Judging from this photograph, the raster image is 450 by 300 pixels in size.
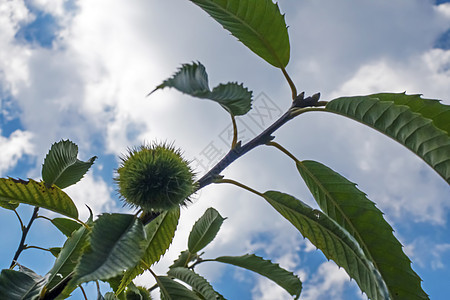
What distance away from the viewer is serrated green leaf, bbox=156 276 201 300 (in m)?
1.51

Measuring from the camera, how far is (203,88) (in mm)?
976

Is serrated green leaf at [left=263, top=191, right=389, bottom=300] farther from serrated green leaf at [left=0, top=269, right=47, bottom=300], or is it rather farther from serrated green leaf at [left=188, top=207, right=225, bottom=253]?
serrated green leaf at [left=0, top=269, right=47, bottom=300]

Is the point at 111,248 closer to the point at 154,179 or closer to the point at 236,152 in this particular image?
the point at 154,179

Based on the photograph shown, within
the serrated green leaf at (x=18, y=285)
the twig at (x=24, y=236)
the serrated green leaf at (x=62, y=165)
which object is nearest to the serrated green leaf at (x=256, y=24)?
the serrated green leaf at (x=62, y=165)

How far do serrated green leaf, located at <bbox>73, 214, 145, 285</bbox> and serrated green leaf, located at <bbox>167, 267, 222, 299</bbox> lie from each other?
49 cm

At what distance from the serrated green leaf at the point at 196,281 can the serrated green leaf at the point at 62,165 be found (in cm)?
54

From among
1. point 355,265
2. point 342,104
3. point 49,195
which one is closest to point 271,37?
point 342,104

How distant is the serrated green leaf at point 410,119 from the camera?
121 centimetres

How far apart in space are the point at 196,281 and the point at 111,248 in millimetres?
613

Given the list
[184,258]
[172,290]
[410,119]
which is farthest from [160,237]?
[410,119]

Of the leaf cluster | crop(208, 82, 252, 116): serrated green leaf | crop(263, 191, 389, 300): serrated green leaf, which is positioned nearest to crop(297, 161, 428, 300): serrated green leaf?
the leaf cluster

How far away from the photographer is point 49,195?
134 centimetres

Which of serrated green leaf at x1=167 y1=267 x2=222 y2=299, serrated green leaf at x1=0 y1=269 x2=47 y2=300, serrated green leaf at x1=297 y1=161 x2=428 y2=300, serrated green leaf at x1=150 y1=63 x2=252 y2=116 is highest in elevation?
serrated green leaf at x1=297 y1=161 x2=428 y2=300

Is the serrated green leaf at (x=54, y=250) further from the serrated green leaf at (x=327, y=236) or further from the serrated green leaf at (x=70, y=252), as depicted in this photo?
the serrated green leaf at (x=327, y=236)
